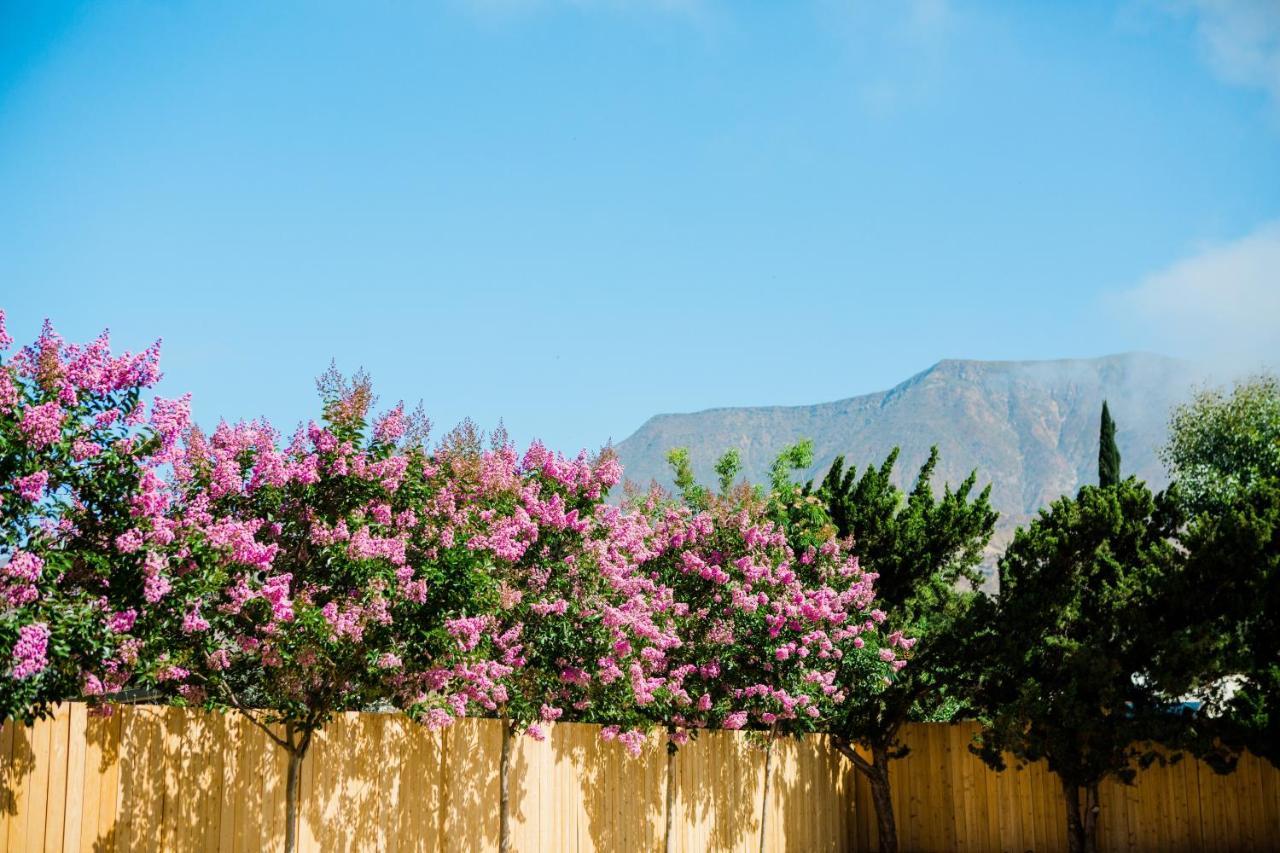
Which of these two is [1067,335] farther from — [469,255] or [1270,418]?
[469,255]

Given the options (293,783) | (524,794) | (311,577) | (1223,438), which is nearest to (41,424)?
(311,577)

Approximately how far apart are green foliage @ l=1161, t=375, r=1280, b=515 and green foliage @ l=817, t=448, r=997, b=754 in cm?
1212

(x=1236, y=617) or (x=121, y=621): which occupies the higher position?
(x=1236, y=617)

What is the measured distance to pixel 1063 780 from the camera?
58.9 feet

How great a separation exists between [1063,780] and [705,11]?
11783 millimetres

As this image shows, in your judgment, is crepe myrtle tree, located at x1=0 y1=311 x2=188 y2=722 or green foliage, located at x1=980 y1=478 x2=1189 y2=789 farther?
green foliage, located at x1=980 y1=478 x2=1189 y2=789

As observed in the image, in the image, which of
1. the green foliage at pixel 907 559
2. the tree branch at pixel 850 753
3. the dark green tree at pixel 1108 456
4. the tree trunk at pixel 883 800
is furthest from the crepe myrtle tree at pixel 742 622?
the dark green tree at pixel 1108 456

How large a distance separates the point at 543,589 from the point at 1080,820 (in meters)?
9.94

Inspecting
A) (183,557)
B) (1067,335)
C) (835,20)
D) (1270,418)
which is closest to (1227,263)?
(1067,335)

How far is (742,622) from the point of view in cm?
1605

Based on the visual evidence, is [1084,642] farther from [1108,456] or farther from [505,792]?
[1108,456]

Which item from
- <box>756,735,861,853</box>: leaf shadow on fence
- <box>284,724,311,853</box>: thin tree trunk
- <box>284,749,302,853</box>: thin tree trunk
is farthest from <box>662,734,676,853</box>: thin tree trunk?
<box>284,749,302,853</box>: thin tree trunk

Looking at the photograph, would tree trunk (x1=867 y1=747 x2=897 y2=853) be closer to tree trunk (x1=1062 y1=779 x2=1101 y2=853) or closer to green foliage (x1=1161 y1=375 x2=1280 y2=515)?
tree trunk (x1=1062 y1=779 x2=1101 y2=853)

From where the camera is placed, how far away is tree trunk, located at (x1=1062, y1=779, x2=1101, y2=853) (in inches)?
709
